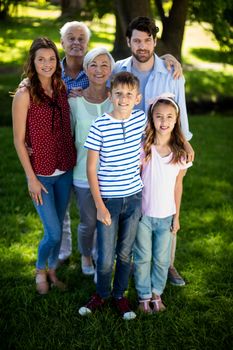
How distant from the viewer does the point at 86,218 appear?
348 cm

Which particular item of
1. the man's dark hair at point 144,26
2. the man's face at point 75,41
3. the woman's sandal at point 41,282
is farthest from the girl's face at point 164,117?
the woman's sandal at point 41,282

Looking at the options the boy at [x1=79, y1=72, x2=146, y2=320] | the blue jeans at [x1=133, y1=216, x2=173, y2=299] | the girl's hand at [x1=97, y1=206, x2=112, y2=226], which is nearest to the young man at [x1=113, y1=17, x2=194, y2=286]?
the boy at [x1=79, y1=72, x2=146, y2=320]

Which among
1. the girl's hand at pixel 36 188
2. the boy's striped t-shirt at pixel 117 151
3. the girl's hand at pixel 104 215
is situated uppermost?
the boy's striped t-shirt at pixel 117 151

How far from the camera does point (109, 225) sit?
3.00 metres

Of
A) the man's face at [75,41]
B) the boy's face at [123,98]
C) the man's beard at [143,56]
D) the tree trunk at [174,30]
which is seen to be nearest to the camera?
Answer: the boy's face at [123,98]

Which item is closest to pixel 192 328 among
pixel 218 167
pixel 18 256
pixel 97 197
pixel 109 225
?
pixel 109 225

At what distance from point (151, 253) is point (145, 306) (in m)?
0.42

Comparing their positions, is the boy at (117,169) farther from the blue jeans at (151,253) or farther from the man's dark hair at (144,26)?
the man's dark hair at (144,26)

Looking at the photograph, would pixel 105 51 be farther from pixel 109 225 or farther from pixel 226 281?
pixel 226 281

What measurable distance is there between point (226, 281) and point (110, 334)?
1223mm

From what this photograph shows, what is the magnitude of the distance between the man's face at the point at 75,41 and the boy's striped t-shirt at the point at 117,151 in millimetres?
851

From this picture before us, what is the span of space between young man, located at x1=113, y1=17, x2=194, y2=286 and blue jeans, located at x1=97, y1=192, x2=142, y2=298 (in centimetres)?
58

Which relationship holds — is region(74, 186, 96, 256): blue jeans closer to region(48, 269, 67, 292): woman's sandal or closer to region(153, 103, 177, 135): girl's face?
region(48, 269, 67, 292): woman's sandal

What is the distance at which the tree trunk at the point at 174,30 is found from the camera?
18.2 ft
